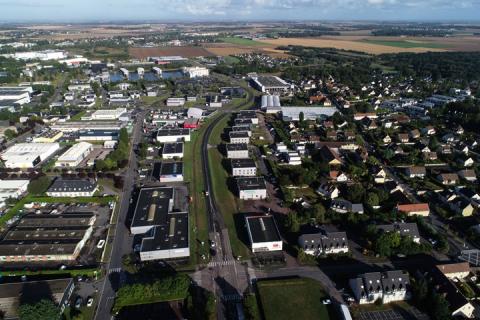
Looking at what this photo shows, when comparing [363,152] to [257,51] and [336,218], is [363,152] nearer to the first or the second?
[336,218]

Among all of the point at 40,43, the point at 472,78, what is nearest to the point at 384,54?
the point at 472,78

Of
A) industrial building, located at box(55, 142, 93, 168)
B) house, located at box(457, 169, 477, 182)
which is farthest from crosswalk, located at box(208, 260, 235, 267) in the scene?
house, located at box(457, 169, 477, 182)

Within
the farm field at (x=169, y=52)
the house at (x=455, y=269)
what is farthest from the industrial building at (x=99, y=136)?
the farm field at (x=169, y=52)

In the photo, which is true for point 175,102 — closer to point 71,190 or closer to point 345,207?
point 71,190

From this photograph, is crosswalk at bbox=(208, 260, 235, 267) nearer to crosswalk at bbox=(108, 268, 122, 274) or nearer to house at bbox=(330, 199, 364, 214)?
crosswalk at bbox=(108, 268, 122, 274)

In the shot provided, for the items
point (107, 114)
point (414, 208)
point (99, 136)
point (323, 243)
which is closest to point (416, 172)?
point (414, 208)
